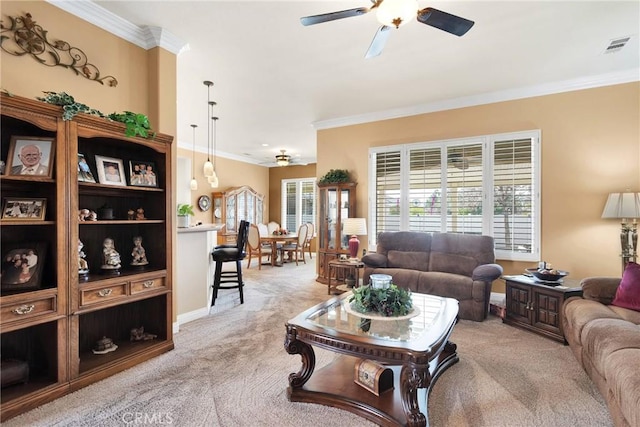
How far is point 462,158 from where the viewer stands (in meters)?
4.62

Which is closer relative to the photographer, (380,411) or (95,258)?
(380,411)

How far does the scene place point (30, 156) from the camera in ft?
6.58

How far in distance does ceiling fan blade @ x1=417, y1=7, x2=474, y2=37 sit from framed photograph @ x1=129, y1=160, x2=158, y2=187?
7.97 feet

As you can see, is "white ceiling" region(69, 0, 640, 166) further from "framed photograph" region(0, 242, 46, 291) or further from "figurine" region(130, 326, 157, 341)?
"figurine" region(130, 326, 157, 341)

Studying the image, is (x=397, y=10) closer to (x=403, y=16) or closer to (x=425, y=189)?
(x=403, y=16)

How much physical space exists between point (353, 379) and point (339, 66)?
3171 millimetres

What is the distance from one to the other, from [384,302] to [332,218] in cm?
343

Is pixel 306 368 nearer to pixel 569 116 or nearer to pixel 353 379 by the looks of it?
pixel 353 379

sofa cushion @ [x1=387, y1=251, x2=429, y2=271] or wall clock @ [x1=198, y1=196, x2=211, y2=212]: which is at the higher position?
wall clock @ [x1=198, y1=196, x2=211, y2=212]

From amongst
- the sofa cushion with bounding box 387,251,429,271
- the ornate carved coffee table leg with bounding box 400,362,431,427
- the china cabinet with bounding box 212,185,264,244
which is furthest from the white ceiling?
the china cabinet with bounding box 212,185,264,244

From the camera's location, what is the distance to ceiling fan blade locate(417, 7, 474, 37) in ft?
6.66

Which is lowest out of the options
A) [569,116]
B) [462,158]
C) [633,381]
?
[633,381]

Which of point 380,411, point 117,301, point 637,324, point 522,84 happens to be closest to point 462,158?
point 522,84

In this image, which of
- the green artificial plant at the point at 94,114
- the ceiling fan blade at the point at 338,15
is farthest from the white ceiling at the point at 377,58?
the green artificial plant at the point at 94,114
